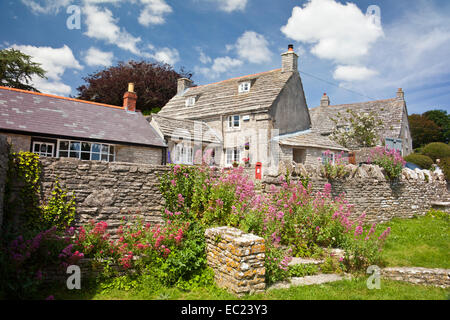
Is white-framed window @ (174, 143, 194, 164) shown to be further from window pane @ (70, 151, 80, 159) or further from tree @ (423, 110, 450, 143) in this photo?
tree @ (423, 110, 450, 143)

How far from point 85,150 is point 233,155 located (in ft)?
33.3

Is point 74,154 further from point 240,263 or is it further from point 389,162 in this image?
point 389,162

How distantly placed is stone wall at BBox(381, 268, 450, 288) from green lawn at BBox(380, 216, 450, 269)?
57cm

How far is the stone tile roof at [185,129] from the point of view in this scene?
1736cm

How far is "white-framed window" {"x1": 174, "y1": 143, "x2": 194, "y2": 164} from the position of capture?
17734mm

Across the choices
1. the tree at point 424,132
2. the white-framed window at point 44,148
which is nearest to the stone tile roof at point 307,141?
the white-framed window at point 44,148

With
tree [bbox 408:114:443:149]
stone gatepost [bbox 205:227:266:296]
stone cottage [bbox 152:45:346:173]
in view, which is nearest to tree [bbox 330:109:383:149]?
stone cottage [bbox 152:45:346:173]

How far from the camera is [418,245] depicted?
29.5 feet

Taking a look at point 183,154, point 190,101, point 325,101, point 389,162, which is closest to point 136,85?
point 190,101

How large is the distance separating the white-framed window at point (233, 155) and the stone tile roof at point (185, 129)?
3.86 ft

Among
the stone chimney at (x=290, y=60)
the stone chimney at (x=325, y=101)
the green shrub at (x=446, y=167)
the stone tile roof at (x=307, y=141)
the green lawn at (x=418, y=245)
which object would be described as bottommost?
the green lawn at (x=418, y=245)

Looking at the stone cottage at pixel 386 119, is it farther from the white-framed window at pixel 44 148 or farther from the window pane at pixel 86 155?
the white-framed window at pixel 44 148

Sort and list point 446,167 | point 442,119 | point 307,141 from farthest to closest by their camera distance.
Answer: point 442,119 → point 307,141 → point 446,167

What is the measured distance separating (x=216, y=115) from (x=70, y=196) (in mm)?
15451
